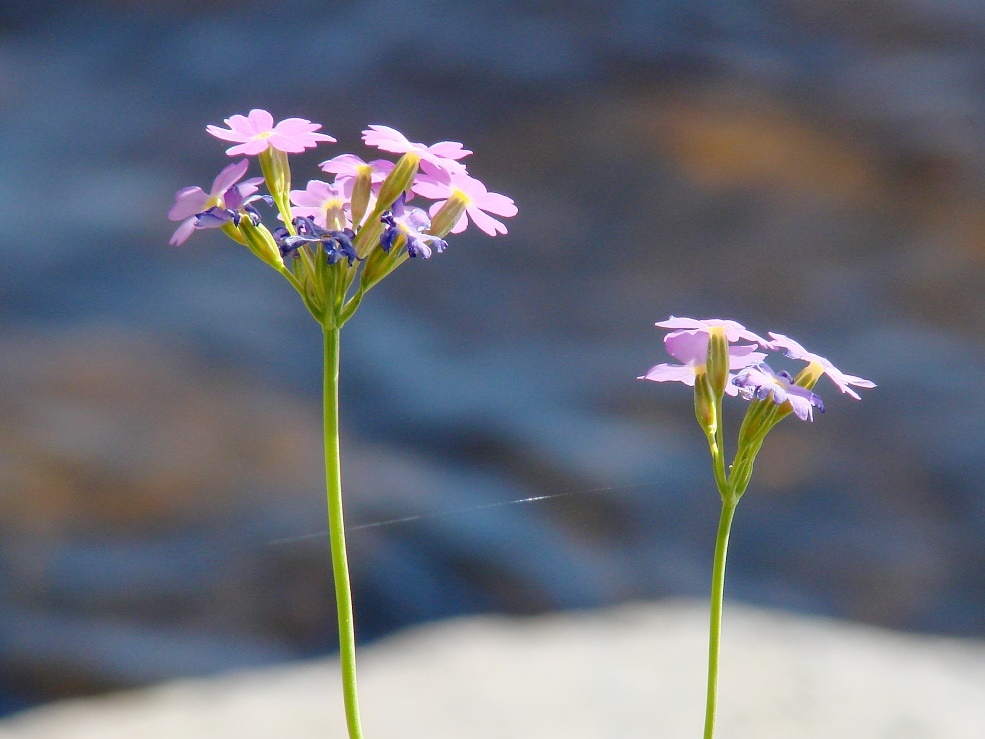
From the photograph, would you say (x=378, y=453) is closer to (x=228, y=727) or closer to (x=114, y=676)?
(x=114, y=676)

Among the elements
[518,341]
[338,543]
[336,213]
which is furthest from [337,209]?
[518,341]

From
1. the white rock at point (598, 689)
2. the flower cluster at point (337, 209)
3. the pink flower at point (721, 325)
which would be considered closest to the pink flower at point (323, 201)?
the flower cluster at point (337, 209)

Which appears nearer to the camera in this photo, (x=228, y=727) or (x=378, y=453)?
(x=228, y=727)

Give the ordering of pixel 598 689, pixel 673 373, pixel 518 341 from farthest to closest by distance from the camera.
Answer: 1. pixel 518 341
2. pixel 598 689
3. pixel 673 373

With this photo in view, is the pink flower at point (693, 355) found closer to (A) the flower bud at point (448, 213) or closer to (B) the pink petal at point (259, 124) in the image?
(A) the flower bud at point (448, 213)

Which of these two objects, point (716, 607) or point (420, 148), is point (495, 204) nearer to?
point (420, 148)

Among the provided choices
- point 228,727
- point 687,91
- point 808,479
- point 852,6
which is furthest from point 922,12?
point 228,727
